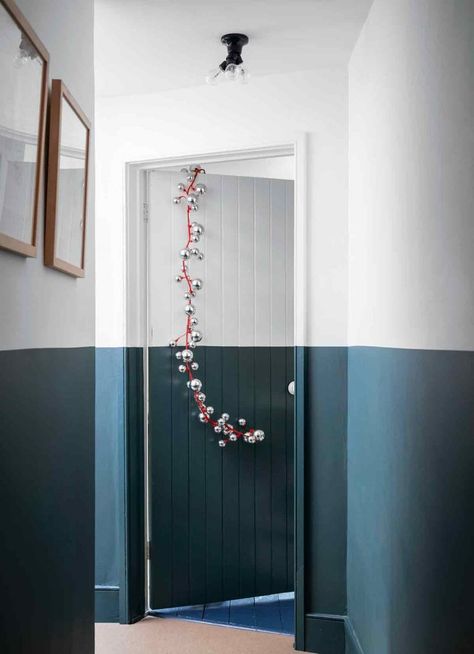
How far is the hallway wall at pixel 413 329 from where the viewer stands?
1407mm

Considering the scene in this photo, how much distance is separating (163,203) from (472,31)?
6.97 feet

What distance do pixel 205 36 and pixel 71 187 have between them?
1.03 meters

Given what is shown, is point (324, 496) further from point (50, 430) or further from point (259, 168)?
point (259, 168)

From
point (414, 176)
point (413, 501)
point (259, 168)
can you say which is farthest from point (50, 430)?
point (259, 168)

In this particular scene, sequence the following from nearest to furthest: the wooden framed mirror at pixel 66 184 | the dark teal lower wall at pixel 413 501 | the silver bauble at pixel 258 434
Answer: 1. the dark teal lower wall at pixel 413 501
2. the wooden framed mirror at pixel 66 184
3. the silver bauble at pixel 258 434

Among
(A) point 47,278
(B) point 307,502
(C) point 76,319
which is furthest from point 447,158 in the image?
(B) point 307,502

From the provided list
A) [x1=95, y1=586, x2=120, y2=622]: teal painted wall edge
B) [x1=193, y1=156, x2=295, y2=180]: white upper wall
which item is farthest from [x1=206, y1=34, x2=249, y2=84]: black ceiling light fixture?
[x1=95, y1=586, x2=120, y2=622]: teal painted wall edge

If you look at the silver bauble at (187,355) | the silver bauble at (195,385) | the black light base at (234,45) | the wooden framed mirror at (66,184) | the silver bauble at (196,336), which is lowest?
the silver bauble at (195,385)

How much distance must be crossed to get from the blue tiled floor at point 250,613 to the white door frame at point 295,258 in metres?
0.21

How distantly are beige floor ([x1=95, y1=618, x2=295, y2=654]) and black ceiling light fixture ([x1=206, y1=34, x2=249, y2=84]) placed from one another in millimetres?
2340

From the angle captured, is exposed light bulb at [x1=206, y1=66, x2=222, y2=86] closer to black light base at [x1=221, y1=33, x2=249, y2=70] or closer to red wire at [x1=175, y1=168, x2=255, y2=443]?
black light base at [x1=221, y1=33, x2=249, y2=70]

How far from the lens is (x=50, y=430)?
1.79m

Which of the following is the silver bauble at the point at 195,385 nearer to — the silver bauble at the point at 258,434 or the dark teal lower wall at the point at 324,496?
the silver bauble at the point at 258,434

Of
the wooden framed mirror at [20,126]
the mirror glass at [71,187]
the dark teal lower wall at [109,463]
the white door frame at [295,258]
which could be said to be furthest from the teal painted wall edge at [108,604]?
the wooden framed mirror at [20,126]
